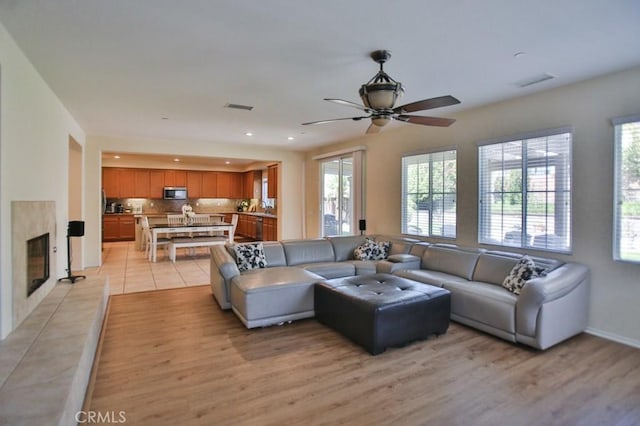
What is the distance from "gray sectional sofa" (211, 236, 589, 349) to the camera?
3.28 m

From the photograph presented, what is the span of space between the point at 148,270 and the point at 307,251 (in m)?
3.45

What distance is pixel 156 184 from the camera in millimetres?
11688

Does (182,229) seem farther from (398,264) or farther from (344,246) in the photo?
(398,264)

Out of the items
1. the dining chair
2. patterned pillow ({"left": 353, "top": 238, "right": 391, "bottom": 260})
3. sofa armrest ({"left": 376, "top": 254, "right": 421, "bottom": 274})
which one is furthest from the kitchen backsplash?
sofa armrest ({"left": 376, "top": 254, "right": 421, "bottom": 274})

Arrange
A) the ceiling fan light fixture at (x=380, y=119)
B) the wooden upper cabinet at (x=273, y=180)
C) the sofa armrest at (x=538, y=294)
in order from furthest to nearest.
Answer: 1. the wooden upper cabinet at (x=273, y=180)
2. the sofa armrest at (x=538, y=294)
3. the ceiling fan light fixture at (x=380, y=119)

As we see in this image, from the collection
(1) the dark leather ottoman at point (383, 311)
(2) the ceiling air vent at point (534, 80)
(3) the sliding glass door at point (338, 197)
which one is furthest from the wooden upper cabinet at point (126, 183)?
Answer: (2) the ceiling air vent at point (534, 80)

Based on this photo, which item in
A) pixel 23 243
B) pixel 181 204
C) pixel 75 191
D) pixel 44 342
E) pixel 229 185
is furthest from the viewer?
pixel 229 185

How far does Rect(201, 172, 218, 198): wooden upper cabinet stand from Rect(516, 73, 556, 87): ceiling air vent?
1066 cm

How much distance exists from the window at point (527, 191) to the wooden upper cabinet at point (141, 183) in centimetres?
1048

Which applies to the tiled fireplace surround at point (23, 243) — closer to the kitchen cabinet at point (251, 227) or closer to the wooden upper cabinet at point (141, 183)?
the kitchen cabinet at point (251, 227)

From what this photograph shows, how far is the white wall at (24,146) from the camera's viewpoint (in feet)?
8.43

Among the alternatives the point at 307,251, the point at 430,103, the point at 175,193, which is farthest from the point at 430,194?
the point at 175,193

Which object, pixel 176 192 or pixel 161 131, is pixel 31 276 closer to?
pixel 161 131

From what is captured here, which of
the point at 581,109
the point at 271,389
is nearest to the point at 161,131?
the point at 271,389
